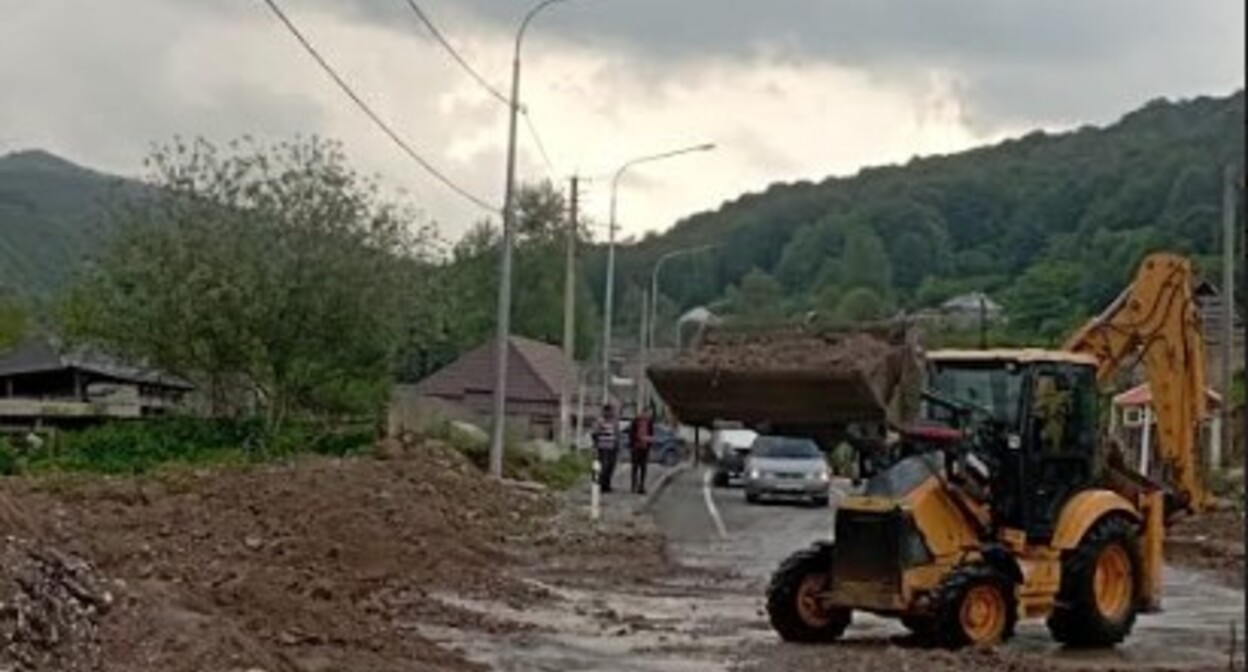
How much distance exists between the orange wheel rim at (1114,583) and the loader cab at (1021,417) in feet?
2.34

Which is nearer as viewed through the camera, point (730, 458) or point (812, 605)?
point (812, 605)

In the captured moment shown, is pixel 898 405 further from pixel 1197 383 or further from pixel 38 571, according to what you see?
pixel 38 571

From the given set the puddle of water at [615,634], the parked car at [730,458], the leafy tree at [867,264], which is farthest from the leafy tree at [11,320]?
the puddle of water at [615,634]

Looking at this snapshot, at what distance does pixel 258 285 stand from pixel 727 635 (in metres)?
26.2

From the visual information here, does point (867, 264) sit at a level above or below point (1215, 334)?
above

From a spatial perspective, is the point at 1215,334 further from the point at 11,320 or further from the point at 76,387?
the point at 11,320

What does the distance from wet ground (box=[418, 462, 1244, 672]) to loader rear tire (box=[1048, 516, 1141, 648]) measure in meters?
0.21

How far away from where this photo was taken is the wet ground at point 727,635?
15836 mm

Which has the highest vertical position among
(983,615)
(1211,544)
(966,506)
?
(966,506)

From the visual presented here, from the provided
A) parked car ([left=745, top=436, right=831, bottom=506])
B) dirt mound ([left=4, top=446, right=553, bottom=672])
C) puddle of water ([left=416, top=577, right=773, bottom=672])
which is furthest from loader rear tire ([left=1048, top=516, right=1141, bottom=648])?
parked car ([left=745, top=436, right=831, bottom=506])

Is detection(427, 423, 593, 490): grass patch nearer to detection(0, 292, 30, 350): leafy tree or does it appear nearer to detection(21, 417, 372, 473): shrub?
detection(21, 417, 372, 473): shrub

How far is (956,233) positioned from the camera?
101m

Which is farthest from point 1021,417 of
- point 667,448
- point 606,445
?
point 667,448

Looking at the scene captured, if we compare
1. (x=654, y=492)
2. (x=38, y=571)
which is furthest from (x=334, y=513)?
(x=654, y=492)
